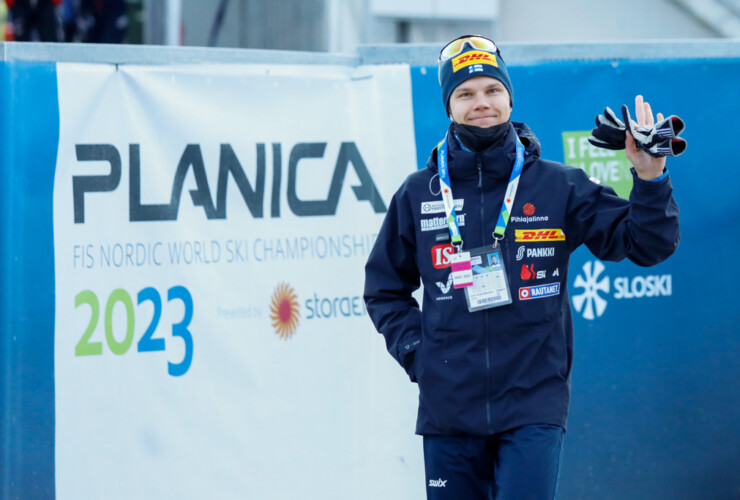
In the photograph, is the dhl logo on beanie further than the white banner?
No

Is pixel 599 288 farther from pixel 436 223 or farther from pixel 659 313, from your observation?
pixel 436 223

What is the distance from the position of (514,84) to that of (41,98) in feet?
6.98

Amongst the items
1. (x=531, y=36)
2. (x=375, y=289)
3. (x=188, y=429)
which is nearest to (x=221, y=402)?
(x=188, y=429)

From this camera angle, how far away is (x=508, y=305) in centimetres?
326

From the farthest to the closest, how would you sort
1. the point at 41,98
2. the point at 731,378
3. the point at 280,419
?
the point at 731,378
the point at 280,419
the point at 41,98

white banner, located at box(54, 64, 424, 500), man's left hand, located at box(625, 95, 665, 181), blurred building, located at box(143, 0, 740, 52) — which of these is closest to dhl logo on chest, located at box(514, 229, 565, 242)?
man's left hand, located at box(625, 95, 665, 181)

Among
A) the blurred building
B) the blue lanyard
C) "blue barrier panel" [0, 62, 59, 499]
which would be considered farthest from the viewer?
the blurred building

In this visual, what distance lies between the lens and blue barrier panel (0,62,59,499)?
Result: 4.26 meters

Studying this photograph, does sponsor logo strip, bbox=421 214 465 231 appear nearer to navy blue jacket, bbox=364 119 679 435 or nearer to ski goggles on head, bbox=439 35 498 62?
navy blue jacket, bbox=364 119 679 435

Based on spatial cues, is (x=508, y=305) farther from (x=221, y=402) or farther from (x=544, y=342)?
(x=221, y=402)

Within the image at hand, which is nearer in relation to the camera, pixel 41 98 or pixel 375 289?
pixel 375 289

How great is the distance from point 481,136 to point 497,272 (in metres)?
0.45

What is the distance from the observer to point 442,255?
3381 millimetres

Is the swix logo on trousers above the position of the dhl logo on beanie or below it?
below
